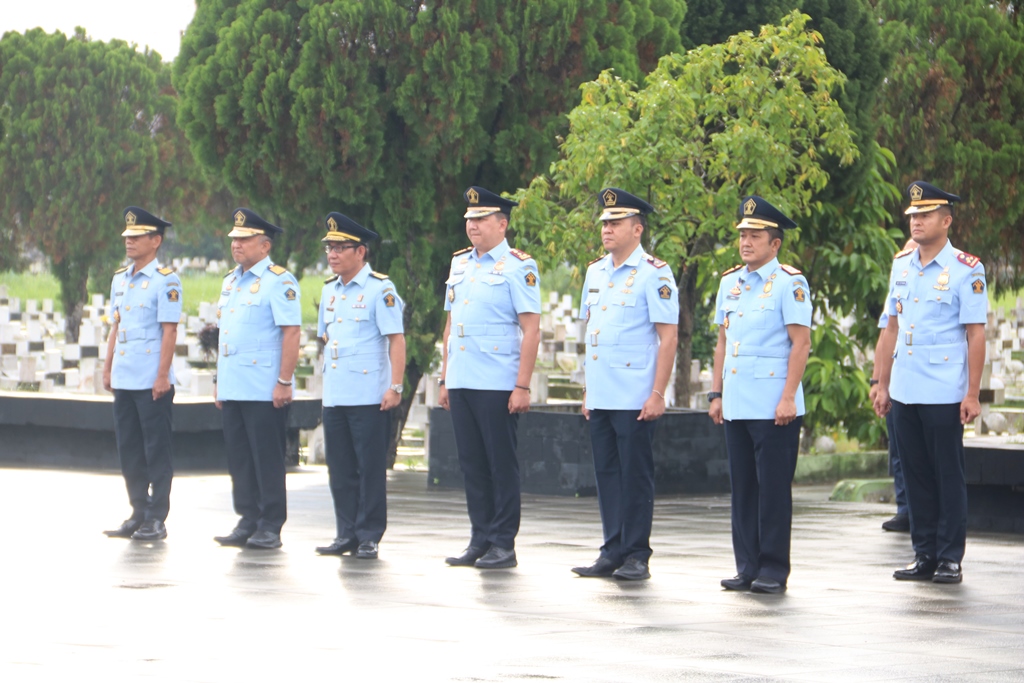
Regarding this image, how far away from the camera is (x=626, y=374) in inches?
337

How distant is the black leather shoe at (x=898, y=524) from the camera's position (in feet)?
35.0

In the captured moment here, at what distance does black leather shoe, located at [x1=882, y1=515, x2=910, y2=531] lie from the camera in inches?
420

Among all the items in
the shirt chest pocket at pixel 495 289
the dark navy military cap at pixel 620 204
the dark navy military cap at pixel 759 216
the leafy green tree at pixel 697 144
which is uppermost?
the leafy green tree at pixel 697 144

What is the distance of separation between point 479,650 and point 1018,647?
207 cm

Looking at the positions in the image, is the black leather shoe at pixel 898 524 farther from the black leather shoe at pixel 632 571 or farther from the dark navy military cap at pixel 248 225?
the dark navy military cap at pixel 248 225

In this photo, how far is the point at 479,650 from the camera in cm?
616

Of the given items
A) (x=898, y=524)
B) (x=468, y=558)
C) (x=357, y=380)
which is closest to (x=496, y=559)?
(x=468, y=558)

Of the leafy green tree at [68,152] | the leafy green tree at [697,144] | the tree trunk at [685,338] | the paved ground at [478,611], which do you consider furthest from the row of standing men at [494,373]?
the leafy green tree at [68,152]

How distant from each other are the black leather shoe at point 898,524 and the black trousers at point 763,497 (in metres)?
2.76

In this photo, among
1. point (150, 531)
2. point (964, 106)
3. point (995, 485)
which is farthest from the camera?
point (964, 106)

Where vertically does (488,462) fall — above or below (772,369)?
below

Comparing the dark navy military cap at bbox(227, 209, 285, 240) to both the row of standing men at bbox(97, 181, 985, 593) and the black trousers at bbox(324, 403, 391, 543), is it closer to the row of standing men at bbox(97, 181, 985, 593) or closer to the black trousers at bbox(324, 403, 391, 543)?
the row of standing men at bbox(97, 181, 985, 593)

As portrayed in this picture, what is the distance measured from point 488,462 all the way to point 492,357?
0.61m

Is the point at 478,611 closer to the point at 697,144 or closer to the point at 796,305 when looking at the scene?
the point at 796,305
